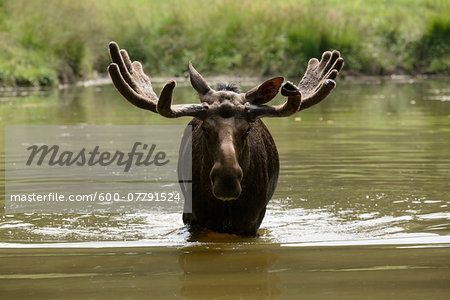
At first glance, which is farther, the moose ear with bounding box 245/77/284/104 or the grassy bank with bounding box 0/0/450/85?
the grassy bank with bounding box 0/0/450/85

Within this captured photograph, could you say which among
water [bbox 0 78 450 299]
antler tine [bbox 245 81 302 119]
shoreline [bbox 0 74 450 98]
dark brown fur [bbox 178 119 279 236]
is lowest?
shoreline [bbox 0 74 450 98]

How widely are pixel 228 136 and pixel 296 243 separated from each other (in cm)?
121

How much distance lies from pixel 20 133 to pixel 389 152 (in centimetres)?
760

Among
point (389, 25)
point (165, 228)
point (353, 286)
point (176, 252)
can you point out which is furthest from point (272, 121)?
point (389, 25)

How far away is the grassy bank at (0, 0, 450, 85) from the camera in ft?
121

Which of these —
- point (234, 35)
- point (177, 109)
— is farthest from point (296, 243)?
point (234, 35)

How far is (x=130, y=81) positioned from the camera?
776cm

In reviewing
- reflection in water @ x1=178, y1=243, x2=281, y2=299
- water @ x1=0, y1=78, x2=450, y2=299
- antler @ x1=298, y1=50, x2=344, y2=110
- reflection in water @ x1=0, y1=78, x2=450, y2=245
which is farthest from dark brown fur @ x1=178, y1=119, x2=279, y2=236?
antler @ x1=298, y1=50, x2=344, y2=110

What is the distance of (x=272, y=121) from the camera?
19031mm

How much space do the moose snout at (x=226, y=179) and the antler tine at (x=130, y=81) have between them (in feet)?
3.99

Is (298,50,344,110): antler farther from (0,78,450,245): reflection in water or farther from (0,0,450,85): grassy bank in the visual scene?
(0,0,450,85): grassy bank

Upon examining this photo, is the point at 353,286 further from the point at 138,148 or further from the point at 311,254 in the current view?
the point at 138,148

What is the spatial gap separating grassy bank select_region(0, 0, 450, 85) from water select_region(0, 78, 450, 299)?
23095 millimetres

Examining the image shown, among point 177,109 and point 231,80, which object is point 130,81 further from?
point 231,80
